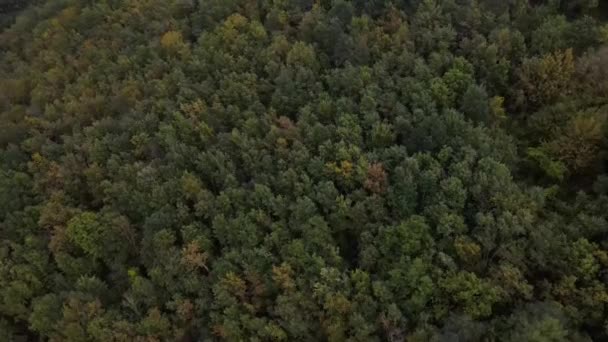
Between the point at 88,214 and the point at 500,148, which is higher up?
the point at 500,148

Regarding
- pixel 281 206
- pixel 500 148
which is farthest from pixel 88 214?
pixel 500 148

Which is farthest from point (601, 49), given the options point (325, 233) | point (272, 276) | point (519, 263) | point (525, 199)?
point (272, 276)

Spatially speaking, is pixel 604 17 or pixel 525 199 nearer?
pixel 525 199

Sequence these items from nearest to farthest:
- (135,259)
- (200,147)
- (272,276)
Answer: (272,276), (135,259), (200,147)

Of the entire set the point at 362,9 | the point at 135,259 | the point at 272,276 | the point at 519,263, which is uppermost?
the point at 362,9

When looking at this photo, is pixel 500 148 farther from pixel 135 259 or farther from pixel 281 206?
pixel 135 259

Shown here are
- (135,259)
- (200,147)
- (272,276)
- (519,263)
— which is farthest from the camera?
(200,147)
